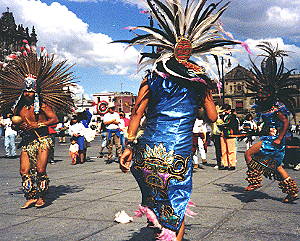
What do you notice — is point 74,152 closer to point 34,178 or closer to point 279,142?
point 34,178

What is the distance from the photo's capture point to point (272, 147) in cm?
600

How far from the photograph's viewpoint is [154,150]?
321 centimetres

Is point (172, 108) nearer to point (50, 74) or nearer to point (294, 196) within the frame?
point (294, 196)

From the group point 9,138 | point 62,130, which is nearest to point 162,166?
point 62,130

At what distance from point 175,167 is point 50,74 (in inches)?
162

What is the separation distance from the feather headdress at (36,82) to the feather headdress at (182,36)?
320cm

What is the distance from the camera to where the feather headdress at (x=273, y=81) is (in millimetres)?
6406

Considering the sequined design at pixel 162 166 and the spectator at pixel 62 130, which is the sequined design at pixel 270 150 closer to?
the sequined design at pixel 162 166

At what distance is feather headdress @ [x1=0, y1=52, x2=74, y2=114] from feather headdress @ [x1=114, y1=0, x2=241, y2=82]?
320 centimetres

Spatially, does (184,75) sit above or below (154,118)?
above

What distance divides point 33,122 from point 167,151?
349cm

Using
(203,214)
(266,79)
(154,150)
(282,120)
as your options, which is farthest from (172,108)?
(266,79)

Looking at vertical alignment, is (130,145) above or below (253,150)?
above

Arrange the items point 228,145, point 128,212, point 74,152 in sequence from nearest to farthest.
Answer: point 128,212 → point 228,145 → point 74,152
